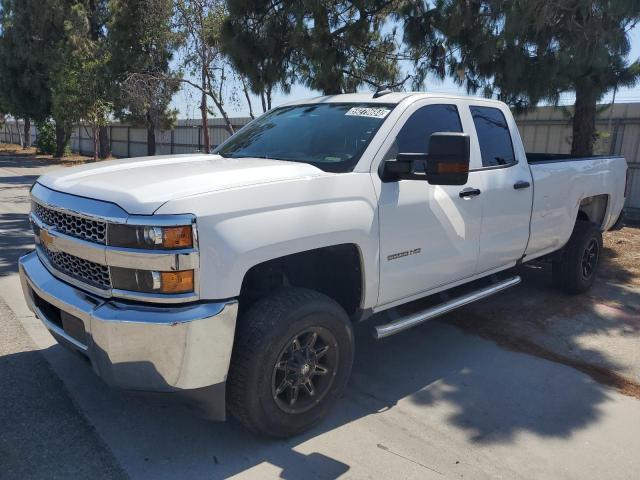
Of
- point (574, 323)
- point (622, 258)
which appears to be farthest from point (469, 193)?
point (622, 258)

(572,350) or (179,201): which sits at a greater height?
(179,201)

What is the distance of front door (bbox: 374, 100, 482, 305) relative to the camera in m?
3.56

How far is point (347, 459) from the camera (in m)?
3.08

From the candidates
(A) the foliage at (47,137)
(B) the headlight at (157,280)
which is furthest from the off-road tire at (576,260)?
(A) the foliage at (47,137)

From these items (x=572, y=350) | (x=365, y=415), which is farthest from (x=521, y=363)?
(x=365, y=415)

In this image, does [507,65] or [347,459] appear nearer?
[347,459]

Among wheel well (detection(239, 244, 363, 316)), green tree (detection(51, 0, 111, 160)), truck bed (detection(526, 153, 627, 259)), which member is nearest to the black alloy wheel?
wheel well (detection(239, 244, 363, 316))

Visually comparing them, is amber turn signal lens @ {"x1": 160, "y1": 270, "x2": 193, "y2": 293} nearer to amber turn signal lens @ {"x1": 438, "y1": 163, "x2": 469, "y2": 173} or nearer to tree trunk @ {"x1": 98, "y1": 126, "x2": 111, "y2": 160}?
amber turn signal lens @ {"x1": 438, "y1": 163, "x2": 469, "y2": 173}

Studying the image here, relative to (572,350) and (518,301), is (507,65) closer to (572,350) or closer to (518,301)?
(518,301)

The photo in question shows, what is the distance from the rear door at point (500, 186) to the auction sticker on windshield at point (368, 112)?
0.91m

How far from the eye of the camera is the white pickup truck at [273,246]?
2.67 meters

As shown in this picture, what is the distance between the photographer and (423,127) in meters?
4.08

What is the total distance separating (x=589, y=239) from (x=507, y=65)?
9.81ft

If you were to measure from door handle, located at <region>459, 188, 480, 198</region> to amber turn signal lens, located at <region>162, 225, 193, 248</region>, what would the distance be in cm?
222
